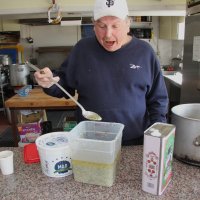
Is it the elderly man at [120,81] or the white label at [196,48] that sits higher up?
the white label at [196,48]

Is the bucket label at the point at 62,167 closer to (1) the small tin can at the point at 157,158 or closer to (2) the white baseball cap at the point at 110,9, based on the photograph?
(1) the small tin can at the point at 157,158

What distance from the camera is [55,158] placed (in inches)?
34.2

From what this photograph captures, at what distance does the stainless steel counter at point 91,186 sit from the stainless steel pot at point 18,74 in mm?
3350

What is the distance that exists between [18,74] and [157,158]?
12.2 ft

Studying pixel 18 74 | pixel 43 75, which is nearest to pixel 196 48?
pixel 43 75

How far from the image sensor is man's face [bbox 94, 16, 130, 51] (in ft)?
3.46

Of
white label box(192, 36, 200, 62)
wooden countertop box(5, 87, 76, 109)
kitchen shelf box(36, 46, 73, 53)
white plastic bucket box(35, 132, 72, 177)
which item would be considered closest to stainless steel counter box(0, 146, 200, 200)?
white plastic bucket box(35, 132, 72, 177)

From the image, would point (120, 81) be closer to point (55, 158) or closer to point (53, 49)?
point (55, 158)

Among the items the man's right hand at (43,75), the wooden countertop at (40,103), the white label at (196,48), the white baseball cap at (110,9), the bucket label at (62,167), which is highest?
the white baseball cap at (110,9)

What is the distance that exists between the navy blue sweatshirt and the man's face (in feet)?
0.40

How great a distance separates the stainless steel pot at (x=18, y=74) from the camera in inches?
160

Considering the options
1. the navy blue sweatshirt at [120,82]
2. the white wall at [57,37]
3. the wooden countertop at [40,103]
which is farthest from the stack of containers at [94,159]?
the white wall at [57,37]

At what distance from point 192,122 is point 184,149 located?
121 millimetres

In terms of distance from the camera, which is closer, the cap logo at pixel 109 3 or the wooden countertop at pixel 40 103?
the cap logo at pixel 109 3
